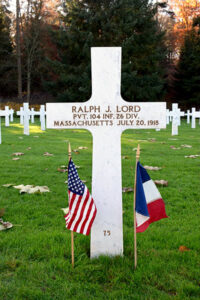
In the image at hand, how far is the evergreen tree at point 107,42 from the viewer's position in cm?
2862

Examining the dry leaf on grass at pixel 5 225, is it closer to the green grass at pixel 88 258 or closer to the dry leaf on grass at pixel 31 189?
the green grass at pixel 88 258

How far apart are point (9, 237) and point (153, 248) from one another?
1273 mm

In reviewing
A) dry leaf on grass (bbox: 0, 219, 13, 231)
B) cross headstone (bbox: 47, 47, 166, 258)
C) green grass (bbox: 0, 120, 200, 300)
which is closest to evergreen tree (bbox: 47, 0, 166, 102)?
green grass (bbox: 0, 120, 200, 300)

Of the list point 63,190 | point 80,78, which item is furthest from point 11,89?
point 63,190

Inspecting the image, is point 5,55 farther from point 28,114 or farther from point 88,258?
point 88,258

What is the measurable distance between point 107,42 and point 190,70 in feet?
33.0

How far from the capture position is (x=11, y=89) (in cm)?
3841

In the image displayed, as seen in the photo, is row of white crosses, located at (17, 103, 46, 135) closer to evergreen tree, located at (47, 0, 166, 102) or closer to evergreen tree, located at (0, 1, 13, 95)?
evergreen tree, located at (47, 0, 166, 102)

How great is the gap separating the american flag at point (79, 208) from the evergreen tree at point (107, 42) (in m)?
25.7

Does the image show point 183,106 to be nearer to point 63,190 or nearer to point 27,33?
point 27,33

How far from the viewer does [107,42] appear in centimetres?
3086

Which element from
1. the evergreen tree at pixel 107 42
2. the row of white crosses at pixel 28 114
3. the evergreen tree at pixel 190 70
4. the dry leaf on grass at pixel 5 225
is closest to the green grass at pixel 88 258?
the dry leaf on grass at pixel 5 225

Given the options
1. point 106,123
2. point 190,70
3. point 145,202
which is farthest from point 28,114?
point 190,70

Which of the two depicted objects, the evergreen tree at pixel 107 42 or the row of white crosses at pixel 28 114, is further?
the evergreen tree at pixel 107 42
